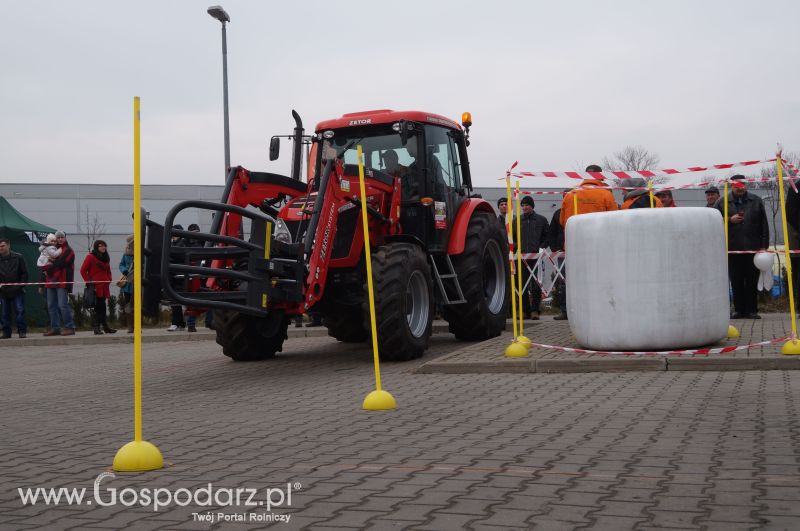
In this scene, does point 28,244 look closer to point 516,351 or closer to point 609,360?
point 516,351

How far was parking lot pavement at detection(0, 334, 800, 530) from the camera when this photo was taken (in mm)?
4191

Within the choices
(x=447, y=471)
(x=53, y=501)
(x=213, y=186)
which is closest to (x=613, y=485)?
(x=447, y=471)

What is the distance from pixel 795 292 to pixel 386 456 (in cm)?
1231

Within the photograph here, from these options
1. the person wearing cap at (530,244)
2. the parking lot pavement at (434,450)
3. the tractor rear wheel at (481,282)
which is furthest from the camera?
the person wearing cap at (530,244)

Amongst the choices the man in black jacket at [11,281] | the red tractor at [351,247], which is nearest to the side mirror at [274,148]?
the red tractor at [351,247]

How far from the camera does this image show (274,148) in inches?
469

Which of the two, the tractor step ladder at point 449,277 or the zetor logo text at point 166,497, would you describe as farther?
the tractor step ladder at point 449,277

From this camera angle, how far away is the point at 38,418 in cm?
774

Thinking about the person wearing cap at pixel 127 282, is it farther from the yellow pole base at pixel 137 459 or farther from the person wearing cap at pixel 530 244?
the yellow pole base at pixel 137 459

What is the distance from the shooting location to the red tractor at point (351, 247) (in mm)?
9055

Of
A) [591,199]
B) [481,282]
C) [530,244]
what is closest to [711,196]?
[591,199]

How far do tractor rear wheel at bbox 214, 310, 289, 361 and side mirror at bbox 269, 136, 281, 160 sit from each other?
1947 mm

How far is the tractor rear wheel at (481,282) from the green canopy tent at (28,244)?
11.8 m

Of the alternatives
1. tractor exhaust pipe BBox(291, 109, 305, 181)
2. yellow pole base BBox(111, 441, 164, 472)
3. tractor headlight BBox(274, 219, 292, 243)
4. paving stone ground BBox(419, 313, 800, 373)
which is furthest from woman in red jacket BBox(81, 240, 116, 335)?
yellow pole base BBox(111, 441, 164, 472)
